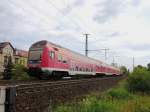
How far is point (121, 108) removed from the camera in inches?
531

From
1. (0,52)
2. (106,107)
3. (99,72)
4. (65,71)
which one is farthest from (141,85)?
(0,52)

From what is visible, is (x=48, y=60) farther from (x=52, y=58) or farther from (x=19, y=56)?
(x=19, y=56)

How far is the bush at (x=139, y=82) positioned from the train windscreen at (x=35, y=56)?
25.6 feet

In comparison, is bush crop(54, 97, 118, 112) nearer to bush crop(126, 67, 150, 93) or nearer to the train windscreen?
the train windscreen

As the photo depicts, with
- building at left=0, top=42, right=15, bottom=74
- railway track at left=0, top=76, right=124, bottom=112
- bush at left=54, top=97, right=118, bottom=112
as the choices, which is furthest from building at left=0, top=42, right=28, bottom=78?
bush at left=54, top=97, right=118, bottom=112

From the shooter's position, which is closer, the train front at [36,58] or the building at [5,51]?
the train front at [36,58]

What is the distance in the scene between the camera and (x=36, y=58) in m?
23.0

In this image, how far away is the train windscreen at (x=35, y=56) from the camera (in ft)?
74.9

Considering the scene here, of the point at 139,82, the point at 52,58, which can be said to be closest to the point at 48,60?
the point at 52,58

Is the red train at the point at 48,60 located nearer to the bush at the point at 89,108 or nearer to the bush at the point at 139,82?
the bush at the point at 139,82

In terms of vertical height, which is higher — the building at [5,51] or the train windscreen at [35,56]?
the building at [5,51]

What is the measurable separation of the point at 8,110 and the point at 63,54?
18262 mm

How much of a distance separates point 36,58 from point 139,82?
8.90m

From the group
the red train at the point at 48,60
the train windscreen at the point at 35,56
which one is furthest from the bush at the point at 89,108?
the train windscreen at the point at 35,56
